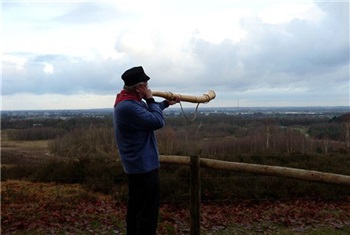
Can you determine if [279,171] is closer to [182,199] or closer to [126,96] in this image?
[126,96]

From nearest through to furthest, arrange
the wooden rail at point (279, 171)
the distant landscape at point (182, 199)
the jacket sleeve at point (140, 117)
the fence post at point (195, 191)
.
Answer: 1. the jacket sleeve at point (140, 117)
2. the wooden rail at point (279, 171)
3. the fence post at point (195, 191)
4. the distant landscape at point (182, 199)

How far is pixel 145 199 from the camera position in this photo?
3523 millimetres

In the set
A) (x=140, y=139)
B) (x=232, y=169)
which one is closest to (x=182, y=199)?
(x=232, y=169)

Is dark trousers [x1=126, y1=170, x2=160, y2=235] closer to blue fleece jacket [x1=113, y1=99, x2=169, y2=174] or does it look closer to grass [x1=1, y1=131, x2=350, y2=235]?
blue fleece jacket [x1=113, y1=99, x2=169, y2=174]

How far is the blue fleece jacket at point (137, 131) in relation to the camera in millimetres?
3320

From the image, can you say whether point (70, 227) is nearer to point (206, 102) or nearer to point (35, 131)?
point (206, 102)

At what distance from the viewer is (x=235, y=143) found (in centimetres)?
2797

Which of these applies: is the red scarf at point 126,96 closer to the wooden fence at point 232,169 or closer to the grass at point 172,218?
the wooden fence at point 232,169

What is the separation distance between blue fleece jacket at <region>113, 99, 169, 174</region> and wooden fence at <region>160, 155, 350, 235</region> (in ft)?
3.56

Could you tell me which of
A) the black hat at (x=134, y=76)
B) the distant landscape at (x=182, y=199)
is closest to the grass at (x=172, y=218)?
the distant landscape at (x=182, y=199)

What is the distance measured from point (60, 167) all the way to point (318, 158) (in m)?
10.1

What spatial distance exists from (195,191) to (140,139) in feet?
4.69

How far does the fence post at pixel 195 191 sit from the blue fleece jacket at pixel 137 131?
104 cm

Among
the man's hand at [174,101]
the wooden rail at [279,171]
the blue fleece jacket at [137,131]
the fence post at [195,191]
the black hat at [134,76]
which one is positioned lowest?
the fence post at [195,191]
